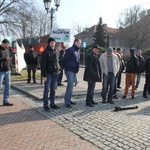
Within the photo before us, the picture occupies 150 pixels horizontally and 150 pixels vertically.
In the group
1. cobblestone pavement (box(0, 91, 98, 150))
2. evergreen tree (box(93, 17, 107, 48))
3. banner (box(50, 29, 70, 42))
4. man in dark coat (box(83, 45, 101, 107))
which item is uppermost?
evergreen tree (box(93, 17, 107, 48))

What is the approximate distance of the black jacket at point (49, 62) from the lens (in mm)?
6555

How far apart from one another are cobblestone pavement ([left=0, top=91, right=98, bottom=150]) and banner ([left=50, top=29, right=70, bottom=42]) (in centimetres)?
572

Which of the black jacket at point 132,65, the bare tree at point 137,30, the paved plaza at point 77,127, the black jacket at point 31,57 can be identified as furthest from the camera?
the bare tree at point 137,30

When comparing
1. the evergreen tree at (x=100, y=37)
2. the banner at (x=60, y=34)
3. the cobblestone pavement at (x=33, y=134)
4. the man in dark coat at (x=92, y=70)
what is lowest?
the cobblestone pavement at (x=33, y=134)

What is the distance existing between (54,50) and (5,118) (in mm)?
2200

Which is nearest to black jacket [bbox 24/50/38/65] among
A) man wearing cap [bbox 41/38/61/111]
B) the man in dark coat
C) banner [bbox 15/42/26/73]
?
banner [bbox 15/42/26/73]

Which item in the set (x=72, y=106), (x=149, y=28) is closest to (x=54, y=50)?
(x=72, y=106)

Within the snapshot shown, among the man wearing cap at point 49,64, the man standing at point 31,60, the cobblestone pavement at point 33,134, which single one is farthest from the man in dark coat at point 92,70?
the man standing at point 31,60

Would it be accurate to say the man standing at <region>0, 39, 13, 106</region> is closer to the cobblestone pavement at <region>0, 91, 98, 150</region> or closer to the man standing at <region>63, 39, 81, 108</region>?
the cobblestone pavement at <region>0, 91, 98, 150</region>

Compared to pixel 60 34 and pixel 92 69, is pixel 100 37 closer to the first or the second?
pixel 60 34

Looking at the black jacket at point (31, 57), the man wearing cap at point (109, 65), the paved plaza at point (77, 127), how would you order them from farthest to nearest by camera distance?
the black jacket at point (31, 57)
the man wearing cap at point (109, 65)
the paved plaza at point (77, 127)

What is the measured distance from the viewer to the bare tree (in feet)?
168

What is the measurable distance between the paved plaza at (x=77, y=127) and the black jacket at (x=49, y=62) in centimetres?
110

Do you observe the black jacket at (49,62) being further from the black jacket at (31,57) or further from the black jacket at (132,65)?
the black jacket at (31,57)
